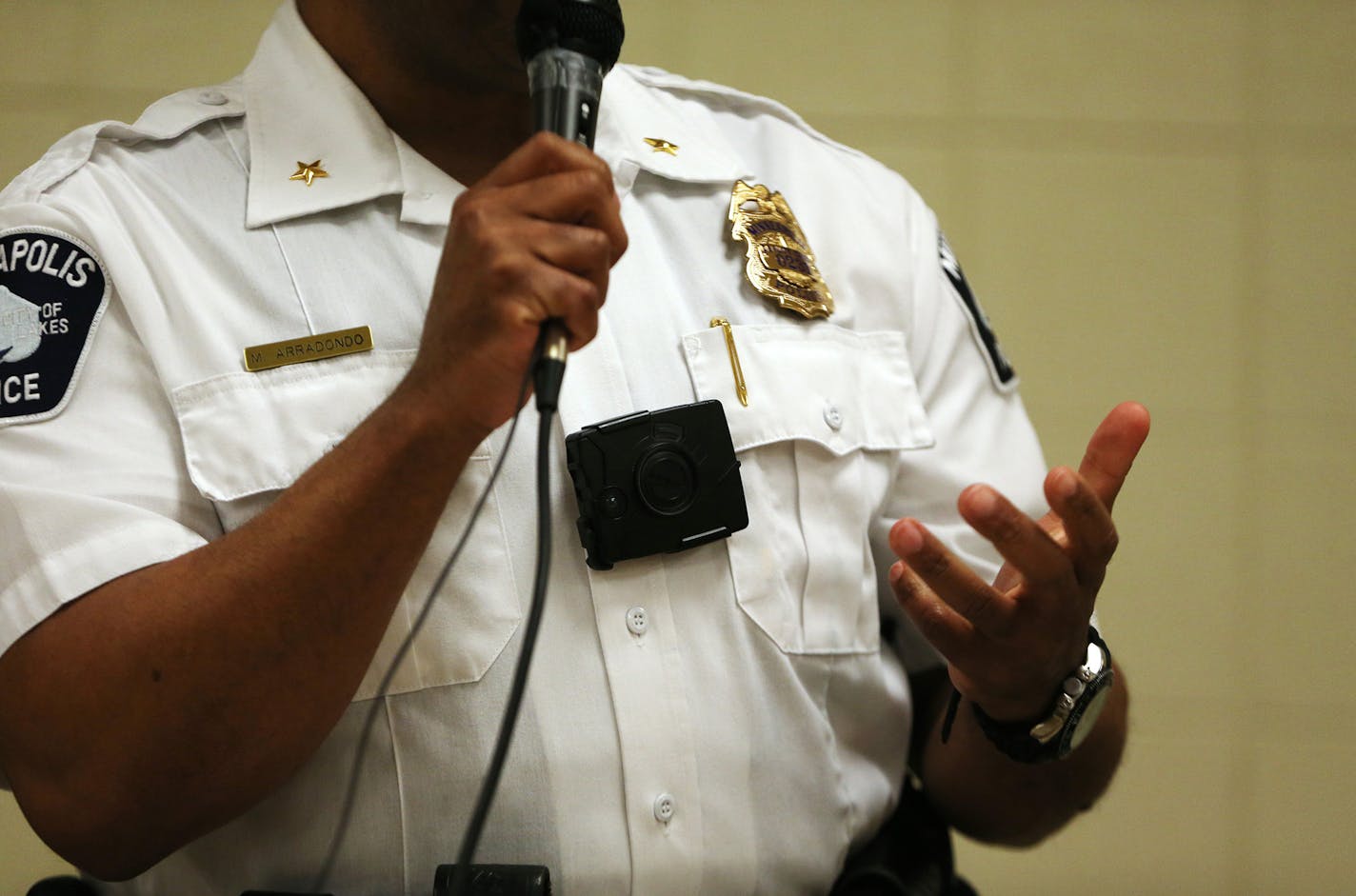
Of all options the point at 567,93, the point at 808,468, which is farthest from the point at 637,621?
the point at 567,93

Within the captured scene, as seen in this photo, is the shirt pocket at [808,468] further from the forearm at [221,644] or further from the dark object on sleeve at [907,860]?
the forearm at [221,644]

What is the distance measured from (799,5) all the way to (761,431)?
3.73 feet

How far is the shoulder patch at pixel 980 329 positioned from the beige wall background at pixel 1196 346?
696 mm

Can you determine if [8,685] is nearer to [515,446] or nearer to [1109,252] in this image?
[515,446]

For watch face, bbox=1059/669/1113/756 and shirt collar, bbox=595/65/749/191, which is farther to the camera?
shirt collar, bbox=595/65/749/191

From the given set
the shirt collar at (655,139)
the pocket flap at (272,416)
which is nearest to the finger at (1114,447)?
the shirt collar at (655,139)

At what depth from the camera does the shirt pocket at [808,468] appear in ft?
3.83

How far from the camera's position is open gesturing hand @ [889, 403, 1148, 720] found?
1006 millimetres

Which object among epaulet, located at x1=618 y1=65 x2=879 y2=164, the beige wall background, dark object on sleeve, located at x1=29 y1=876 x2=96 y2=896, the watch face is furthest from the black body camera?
the beige wall background

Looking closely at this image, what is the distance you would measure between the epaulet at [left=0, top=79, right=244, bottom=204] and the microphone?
16.7 inches

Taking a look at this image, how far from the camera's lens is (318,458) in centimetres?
105

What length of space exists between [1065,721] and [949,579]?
233 millimetres

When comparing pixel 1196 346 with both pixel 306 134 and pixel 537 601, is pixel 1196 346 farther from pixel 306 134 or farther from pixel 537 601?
pixel 537 601

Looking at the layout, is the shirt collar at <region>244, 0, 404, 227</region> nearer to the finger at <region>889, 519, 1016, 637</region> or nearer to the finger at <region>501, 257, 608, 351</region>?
the finger at <region>501, 257, 608, 351</region>
